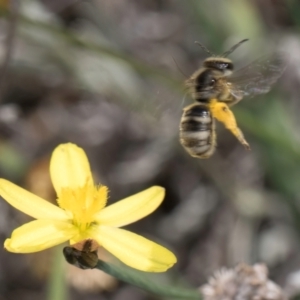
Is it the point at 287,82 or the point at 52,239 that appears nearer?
the point at 52,239

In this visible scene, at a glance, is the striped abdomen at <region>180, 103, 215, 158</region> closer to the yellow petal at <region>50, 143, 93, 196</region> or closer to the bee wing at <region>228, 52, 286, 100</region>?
the bee wing at <region>228, 52, 286, 100</region>

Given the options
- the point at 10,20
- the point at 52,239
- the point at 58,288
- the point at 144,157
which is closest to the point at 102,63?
the point at 144,157

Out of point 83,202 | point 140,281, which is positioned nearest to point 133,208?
point 83,202

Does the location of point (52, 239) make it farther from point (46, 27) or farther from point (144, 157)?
point (144, 157)

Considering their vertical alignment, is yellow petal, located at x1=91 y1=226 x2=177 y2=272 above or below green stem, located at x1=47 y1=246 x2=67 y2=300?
below

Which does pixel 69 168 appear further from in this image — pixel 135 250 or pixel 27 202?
pixel 135 250

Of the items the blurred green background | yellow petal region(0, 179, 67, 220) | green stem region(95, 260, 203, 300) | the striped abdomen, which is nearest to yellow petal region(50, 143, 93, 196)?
yellow petal region(0, 179, 67, 220)
